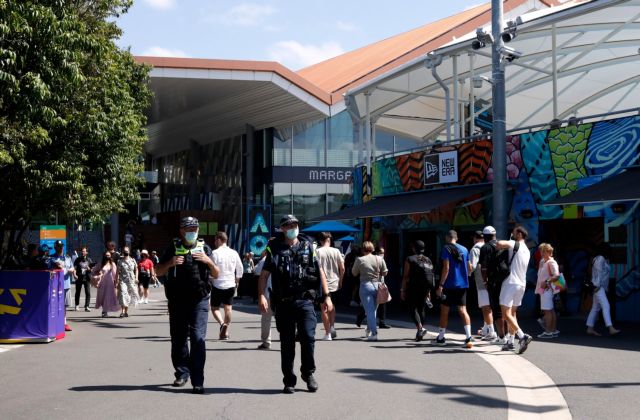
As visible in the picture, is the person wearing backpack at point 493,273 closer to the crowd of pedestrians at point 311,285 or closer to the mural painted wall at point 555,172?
the crowd of pedestrians at point 311,285

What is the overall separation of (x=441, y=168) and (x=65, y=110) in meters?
9.17

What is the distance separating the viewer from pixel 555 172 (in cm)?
1741

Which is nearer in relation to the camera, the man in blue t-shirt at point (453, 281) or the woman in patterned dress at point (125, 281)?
the man in blue t-shirt at point (453, 281)

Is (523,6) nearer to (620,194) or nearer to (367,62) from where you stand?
(367,62)

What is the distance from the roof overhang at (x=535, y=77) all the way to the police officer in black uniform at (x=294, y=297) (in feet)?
39.0

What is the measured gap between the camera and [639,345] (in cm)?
1166

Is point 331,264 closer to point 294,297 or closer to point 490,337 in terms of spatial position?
point 490,337

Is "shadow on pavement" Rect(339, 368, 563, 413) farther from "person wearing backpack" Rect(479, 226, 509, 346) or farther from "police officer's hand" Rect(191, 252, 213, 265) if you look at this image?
"person wearing backpack" Rect(479, 226, 509, 346)

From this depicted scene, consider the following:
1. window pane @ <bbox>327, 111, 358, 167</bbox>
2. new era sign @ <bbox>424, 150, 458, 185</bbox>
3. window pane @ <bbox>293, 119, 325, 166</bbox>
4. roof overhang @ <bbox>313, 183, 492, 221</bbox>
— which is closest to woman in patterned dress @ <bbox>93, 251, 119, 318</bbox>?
roof overhang @ <bbox>313, 183, 492, 221</bbox>

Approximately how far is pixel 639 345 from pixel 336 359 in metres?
4.47

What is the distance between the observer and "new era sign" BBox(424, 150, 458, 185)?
20203mm

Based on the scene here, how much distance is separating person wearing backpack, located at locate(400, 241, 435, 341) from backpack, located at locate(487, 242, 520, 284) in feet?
4.12

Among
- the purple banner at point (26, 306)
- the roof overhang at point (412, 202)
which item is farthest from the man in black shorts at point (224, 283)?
the roof overhang at point (412, 202)

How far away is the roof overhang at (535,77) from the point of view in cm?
2158
